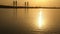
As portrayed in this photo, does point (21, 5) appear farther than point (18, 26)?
Yes

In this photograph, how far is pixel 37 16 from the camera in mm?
1112

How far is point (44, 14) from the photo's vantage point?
3.71 ft

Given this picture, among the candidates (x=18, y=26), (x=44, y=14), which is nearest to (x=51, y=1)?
(x=44, y=14)

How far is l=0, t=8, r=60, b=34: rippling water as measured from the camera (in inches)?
40.0

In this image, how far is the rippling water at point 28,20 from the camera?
3.33 ft

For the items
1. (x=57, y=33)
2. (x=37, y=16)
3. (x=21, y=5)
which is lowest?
(x=57, y=33)

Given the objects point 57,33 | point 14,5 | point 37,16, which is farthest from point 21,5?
point 57,33

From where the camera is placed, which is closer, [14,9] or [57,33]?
[57,33]

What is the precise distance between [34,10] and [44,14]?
0.10m

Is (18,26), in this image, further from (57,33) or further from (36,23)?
(57,33)

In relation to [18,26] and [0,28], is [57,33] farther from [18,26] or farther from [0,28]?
[0,28]

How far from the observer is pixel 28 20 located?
3.55 ft

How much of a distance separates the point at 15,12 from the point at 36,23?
0.69 feet

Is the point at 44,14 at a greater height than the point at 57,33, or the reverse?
the point at 44,14
